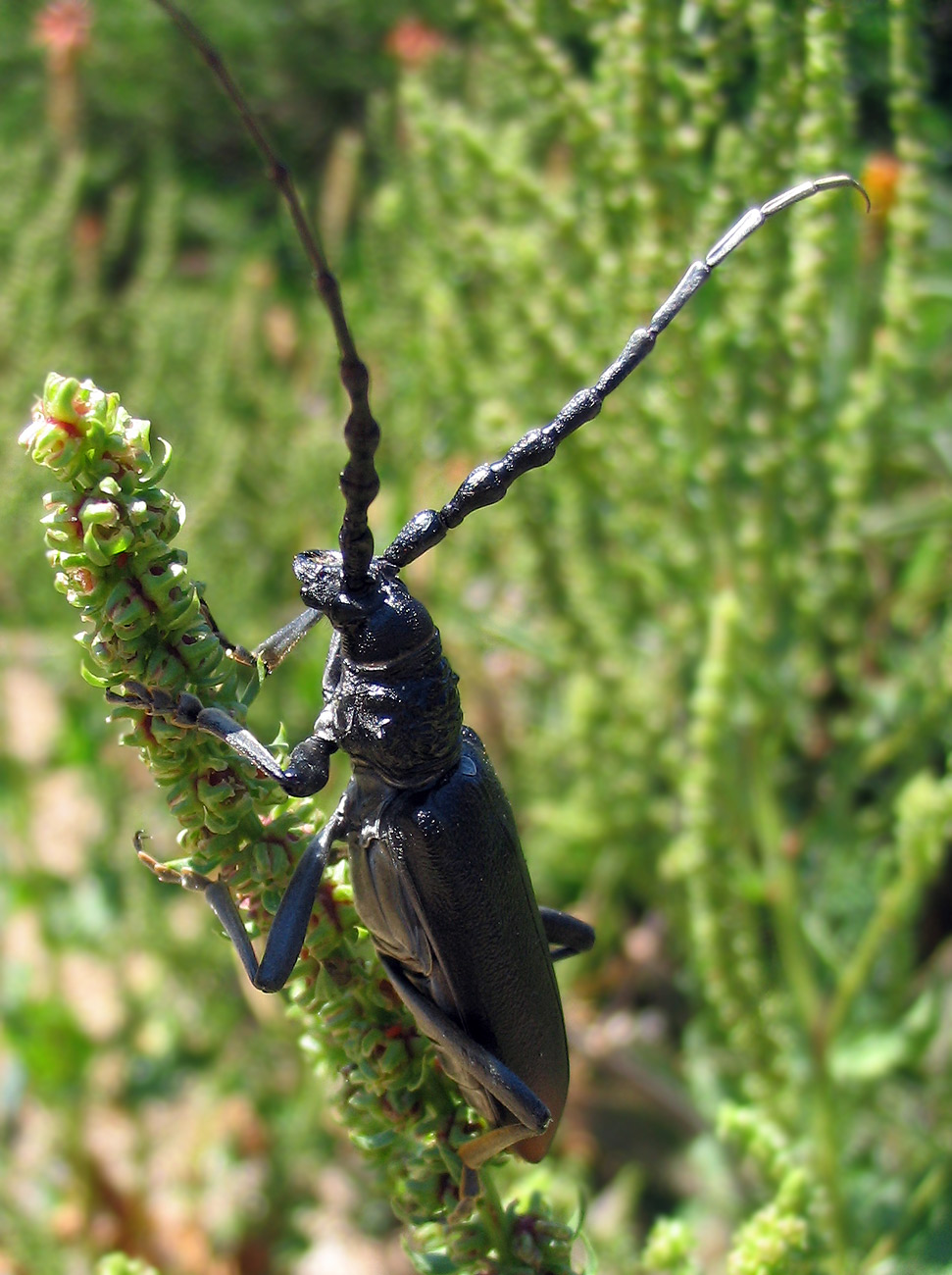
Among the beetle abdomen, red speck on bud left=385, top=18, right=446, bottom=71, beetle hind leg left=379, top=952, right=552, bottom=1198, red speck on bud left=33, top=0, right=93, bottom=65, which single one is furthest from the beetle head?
red speck on bud left=33, top=0, right=93, bottom=65

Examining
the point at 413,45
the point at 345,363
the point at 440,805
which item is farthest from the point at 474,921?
the point at 413,45

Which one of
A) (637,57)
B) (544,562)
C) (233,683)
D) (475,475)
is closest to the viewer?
(233,683)

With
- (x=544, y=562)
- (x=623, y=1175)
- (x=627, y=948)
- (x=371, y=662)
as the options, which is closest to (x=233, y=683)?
(x=371, y=662)

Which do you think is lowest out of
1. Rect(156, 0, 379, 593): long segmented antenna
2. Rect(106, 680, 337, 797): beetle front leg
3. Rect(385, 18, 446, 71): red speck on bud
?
Rect(106, 680, 337, 797): beetle front leg

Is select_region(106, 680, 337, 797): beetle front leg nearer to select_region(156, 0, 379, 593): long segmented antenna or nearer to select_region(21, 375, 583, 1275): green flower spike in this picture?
select_region(21, 375, 583, 1275): green flower spike

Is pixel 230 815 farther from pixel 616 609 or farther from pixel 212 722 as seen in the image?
pixel 616 609

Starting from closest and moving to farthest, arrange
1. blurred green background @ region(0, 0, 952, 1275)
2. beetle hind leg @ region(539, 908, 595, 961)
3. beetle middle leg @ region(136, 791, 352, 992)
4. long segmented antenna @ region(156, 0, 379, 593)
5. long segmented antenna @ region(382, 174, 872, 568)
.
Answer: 1. long segmented antenna @ region(156, 0, 379, 593)
2. beetle middle leg @ region(136, 791, 352, 992)
3. long segmented antenna @ region(382, 174, 872, 568)
4. beetle hind leg @ region(539, 908, 595, 961)
5. blurred green background @ region(0, 0, 952, 1275)

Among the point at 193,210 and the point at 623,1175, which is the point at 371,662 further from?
the point at 193,210
